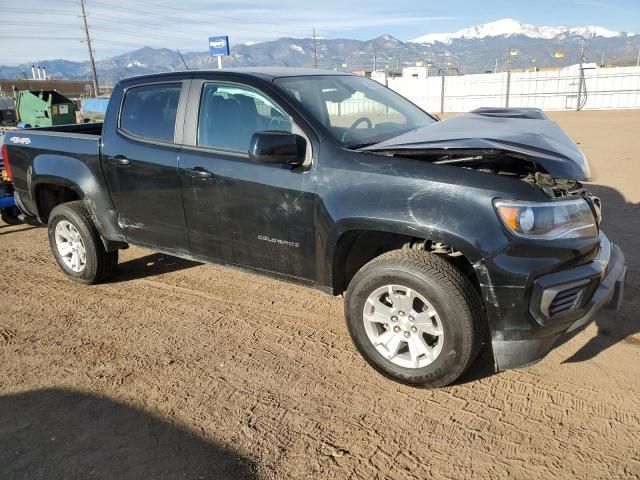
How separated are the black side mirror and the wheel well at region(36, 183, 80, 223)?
2.72m

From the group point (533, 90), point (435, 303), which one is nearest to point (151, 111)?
point (435, 303)

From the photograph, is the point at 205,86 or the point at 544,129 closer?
the point at 544,129

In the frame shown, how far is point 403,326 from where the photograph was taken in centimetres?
309

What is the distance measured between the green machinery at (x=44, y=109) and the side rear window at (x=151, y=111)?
16.8m

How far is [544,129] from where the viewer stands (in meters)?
3.50

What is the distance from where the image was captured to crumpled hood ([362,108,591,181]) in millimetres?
2816

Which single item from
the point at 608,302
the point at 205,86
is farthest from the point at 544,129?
the point at 205,86

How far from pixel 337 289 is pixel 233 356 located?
859mm

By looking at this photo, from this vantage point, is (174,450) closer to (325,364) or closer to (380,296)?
(325,364)

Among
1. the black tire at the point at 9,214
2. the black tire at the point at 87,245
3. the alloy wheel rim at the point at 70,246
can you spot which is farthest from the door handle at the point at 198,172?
the black tire at the point at 9,214

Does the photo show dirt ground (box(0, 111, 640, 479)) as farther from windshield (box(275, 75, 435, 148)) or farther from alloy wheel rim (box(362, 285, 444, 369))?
windshield (box(275, 75, 435, 148))

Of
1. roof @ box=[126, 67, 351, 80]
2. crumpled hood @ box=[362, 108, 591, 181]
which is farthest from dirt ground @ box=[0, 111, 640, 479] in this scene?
roof @ box=[126, 67, 351, 80]

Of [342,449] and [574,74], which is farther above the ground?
[574,74]

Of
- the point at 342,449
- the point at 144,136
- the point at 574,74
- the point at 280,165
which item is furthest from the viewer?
the point at 574,74
